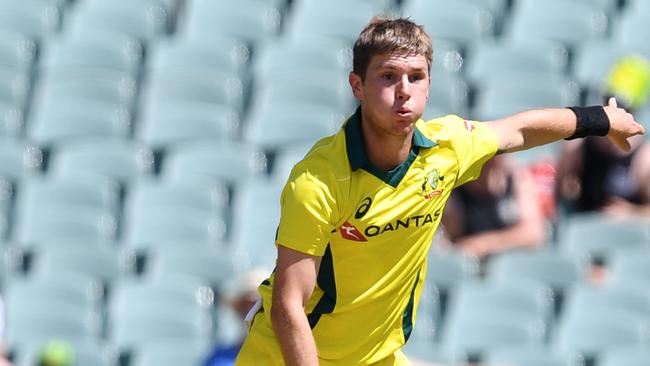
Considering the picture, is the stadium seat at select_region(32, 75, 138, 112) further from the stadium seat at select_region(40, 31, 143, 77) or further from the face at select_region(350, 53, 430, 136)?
the face at select_region(350, 53, 430, 136)

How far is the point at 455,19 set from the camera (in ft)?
36.5

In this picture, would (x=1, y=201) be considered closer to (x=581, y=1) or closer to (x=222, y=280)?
(x=222, y=280)

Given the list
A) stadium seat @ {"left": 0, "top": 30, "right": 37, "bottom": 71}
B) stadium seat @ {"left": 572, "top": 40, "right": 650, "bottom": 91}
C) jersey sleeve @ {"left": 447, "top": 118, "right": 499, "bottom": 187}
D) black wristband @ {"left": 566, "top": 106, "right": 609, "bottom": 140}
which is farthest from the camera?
stadium seat @ {"left": 0, "top": 30, "right": 37, "bottom": 71}

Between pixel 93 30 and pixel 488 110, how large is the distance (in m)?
2.99

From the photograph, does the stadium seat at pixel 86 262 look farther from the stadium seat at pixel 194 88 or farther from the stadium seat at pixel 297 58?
the stadium seat at pixel 297 58

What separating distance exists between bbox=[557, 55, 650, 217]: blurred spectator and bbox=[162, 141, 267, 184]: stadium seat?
1.95 metres

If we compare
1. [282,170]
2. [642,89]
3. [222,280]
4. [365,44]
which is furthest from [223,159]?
[365,44]

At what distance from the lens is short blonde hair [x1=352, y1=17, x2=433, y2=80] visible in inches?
160

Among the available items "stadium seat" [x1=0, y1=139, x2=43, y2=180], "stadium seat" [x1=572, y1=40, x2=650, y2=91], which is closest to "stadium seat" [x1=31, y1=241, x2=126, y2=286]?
"stadium seat" [x1=0, y1=139, x2=43, y2=180]

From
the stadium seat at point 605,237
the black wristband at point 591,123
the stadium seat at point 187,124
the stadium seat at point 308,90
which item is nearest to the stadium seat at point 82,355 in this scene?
the stadium seat at point 187,124

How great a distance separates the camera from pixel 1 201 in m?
9.38

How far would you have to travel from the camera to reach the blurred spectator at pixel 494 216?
8.64 meters

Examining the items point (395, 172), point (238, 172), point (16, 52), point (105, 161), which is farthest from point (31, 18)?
point (395, 172)

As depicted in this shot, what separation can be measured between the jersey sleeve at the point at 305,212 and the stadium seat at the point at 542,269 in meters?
4.39
